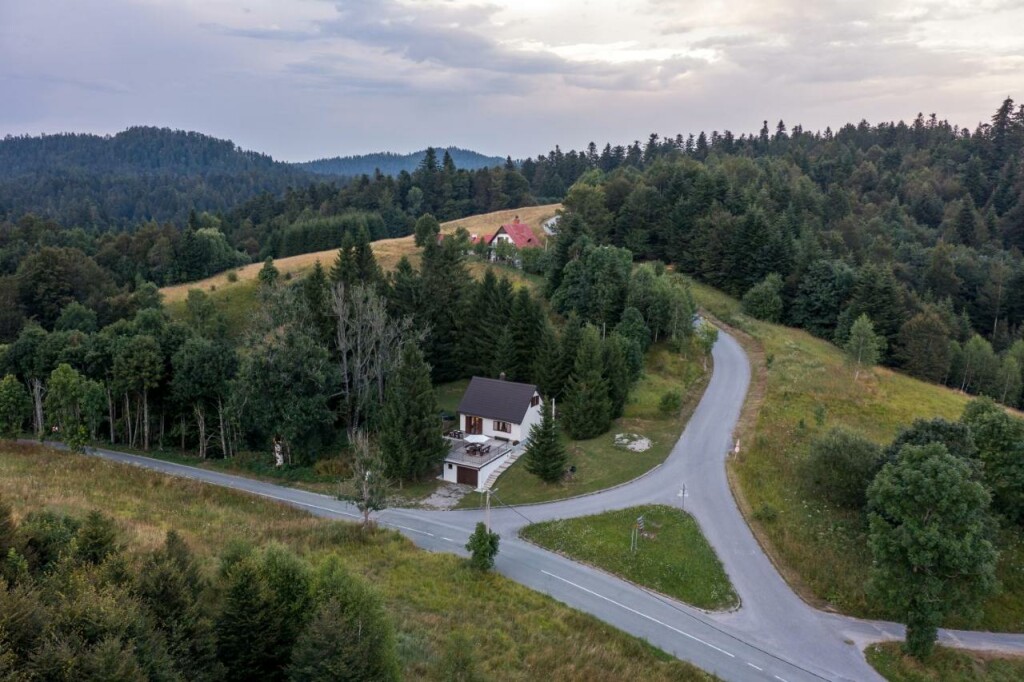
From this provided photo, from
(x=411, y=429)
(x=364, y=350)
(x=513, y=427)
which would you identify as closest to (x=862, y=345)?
(x=513, y=427)

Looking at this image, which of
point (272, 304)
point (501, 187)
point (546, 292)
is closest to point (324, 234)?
point (501, 187)

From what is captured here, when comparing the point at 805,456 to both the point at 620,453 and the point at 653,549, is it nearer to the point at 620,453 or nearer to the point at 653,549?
the point at 620,453

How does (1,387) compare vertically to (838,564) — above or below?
above

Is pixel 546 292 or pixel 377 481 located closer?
pixel 377 481

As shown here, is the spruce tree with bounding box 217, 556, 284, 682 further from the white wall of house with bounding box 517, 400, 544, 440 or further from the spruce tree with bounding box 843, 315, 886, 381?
the spruce tree with bounding box 843, 315, 886, 381

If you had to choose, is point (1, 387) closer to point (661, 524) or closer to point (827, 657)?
point (661, 524)

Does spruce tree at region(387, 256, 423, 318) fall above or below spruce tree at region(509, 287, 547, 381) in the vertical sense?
above

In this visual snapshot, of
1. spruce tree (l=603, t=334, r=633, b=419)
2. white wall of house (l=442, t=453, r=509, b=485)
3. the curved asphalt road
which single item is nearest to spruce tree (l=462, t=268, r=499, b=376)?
spruce tree (l=603, t=334, r=633, b=419)
